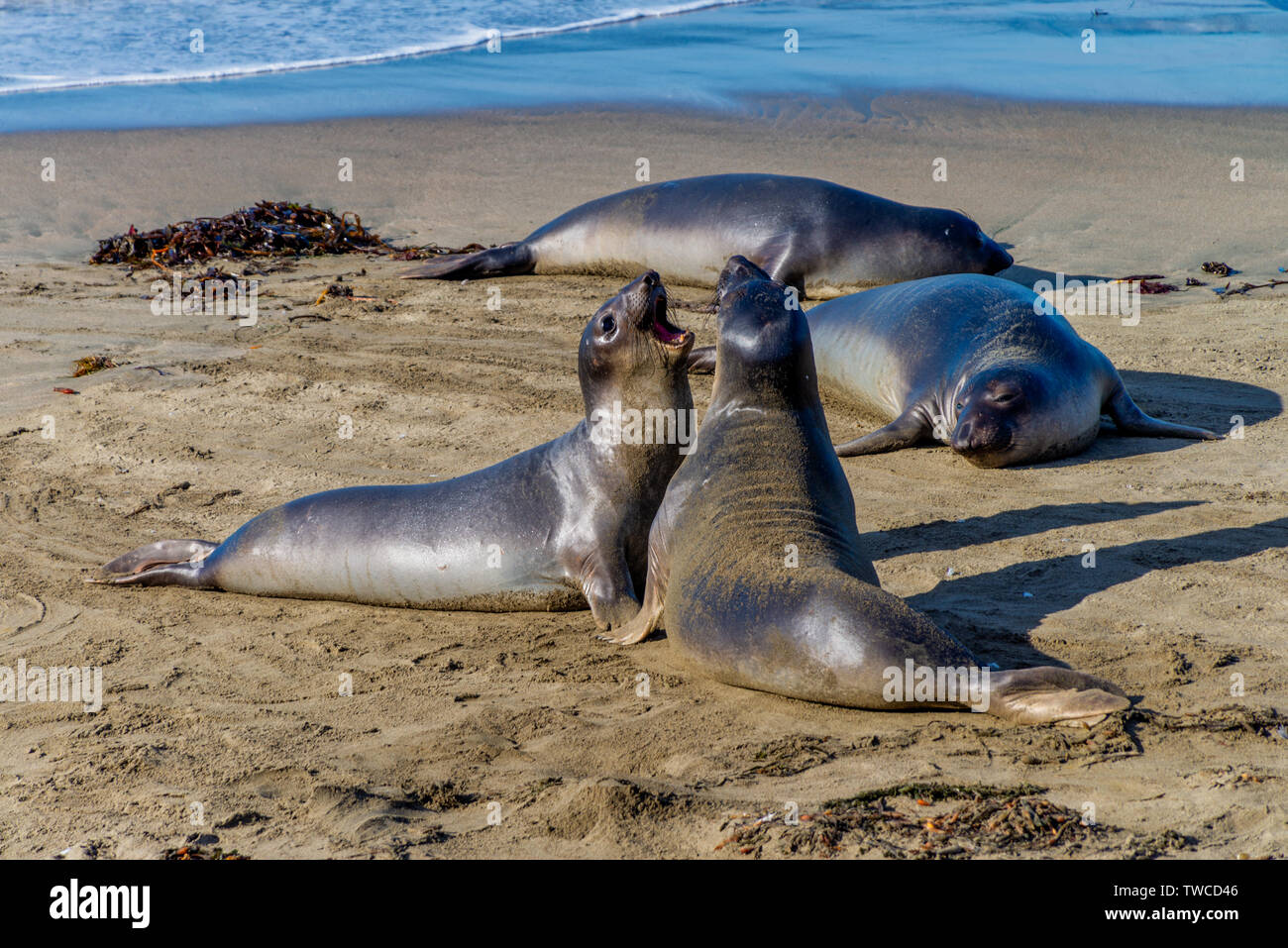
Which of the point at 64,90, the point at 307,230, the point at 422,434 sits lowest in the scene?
the point at 422,434

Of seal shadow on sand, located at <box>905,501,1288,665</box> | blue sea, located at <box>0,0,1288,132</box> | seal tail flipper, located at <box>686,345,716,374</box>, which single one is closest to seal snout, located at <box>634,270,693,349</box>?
seal shadow on sand, located at <box>905,501,1288,665</box>

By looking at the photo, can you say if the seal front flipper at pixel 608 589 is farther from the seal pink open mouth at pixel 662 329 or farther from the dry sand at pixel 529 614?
the seal pink open mouth at pixel 662 329

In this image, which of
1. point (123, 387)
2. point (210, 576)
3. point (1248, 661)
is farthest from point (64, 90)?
point (1248, 661)

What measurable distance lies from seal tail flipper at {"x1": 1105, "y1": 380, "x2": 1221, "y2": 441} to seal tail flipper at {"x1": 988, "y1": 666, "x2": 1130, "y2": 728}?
331 centimetres

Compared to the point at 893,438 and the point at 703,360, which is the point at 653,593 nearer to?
the point at 893,438

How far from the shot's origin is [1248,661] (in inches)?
160

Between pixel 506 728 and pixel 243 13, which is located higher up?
pixel 243 13

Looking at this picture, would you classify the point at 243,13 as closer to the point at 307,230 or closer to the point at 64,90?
the point at 64,90

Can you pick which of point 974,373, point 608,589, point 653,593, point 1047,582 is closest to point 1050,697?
point 1047,582

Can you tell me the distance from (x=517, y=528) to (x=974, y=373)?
9.34 feet

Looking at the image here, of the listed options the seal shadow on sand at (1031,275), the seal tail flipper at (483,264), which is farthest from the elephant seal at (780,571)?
the seal tail flipper at (483,264)

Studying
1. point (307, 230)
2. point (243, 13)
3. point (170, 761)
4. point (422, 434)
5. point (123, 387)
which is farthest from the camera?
point (243, 13)

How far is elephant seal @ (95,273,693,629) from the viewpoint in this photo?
5.15 meters

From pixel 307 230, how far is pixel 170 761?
8.03m
